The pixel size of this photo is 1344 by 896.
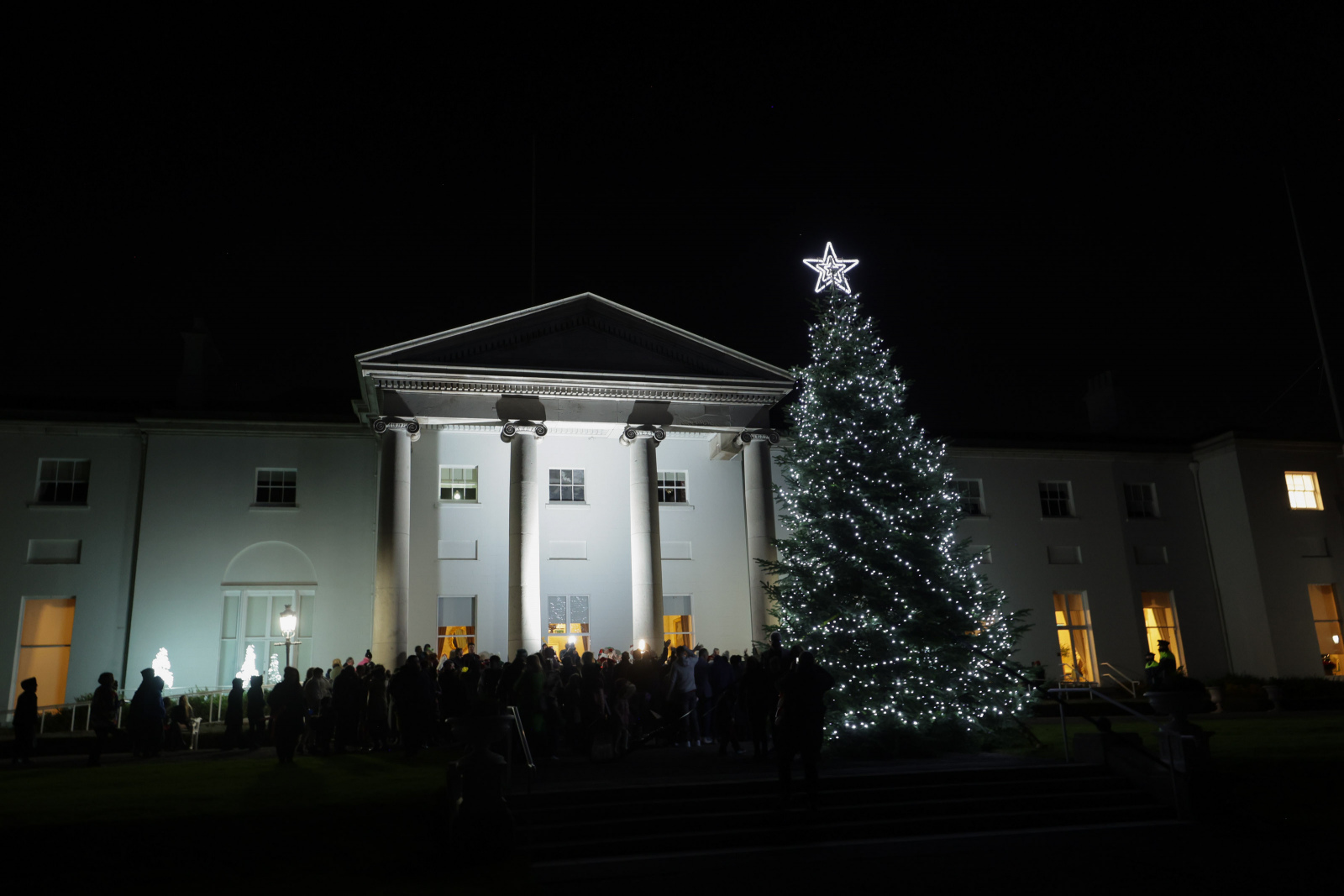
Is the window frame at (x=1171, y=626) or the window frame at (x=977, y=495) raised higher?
the window frame at (x=977, y=495)

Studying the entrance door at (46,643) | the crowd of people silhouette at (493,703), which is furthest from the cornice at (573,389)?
the entrance door at (46,643)

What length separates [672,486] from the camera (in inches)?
1096

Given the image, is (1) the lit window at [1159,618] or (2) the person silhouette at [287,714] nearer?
(2) the person silhouette at [287,714]

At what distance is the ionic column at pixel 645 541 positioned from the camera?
906 inches

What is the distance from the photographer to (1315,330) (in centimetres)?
2800

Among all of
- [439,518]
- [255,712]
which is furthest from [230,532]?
[255,712]

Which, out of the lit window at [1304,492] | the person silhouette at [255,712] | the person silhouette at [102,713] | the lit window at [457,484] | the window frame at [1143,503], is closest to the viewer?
the person silhouette at [102,713]

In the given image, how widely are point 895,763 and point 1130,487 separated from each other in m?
21.8

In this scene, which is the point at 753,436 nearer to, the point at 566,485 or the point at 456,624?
the point at 566,485

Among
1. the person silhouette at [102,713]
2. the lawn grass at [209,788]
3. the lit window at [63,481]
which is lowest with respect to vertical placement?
Result: the lawn grass at [209,788]

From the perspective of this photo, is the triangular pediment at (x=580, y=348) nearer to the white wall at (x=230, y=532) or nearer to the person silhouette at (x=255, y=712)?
the white wall at (x=230, y=532)

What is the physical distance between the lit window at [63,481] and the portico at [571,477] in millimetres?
7668

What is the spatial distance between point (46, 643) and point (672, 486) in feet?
57.1

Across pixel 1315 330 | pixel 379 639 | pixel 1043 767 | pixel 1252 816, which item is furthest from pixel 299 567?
pixel 1315 330
